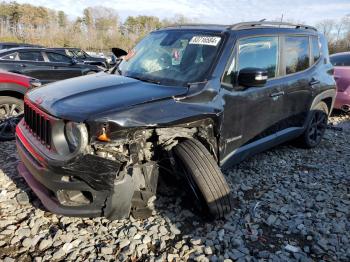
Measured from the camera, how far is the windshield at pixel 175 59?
365cm

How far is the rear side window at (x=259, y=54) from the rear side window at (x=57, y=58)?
7.08 m

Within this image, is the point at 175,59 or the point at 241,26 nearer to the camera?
the point at 175,59

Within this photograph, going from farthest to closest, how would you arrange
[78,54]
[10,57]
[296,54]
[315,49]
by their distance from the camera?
[78,54], [10,57], [315,49], [296,54]

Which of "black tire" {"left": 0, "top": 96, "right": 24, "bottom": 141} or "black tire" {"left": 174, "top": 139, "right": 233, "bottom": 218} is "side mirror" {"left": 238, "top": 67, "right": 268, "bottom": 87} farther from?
"black tire" {"left": 0, "top": 96, "right": 24, "bottom": 141}

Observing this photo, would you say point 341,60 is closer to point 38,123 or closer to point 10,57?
point 38,123

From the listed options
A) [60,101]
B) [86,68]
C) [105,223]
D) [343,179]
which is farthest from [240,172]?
[86,68]

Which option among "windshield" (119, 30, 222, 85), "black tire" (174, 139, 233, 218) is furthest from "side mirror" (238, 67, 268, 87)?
"black tire" (174, 139, 233, 218)

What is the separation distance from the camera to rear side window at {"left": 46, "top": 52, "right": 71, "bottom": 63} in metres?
9.84

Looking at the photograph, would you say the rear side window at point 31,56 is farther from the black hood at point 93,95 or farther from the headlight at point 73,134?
the headlight at point 73,134

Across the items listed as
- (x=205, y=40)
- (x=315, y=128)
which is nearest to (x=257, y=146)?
(x=205, y=40)

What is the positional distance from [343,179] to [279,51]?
1.90m

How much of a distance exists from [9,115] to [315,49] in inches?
192

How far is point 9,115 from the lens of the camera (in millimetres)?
5594

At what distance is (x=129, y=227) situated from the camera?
325 centimetres
